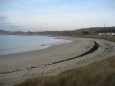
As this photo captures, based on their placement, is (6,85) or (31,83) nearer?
(31,83)

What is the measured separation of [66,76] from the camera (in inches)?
244

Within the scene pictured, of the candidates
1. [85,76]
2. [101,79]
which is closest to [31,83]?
[85,76]

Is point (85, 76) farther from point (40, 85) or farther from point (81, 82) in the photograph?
point (40, 85)

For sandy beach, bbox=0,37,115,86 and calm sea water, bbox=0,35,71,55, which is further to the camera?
calm sea water, bbox=0,35,71,55

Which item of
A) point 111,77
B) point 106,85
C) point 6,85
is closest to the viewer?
point 106,85

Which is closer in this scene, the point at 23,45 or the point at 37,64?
the point at 37,64

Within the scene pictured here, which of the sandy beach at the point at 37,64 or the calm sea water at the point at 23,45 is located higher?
the sandy beach at the point at 37,64

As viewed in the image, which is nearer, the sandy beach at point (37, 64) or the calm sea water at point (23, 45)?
the sandy beach at point (37, 64)

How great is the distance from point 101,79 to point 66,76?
1155mm

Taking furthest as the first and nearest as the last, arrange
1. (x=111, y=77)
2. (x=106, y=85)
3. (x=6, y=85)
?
(x=6, y=85)
(x=111, y=77)
(x=106, y=85)

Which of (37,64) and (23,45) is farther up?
(37,64)

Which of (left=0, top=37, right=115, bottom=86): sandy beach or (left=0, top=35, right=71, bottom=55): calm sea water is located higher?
(left=0, top=37, right=115, bottom=86): sandy beach

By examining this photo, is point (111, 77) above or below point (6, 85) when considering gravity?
above

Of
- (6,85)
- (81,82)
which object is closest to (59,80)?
(81,82)
